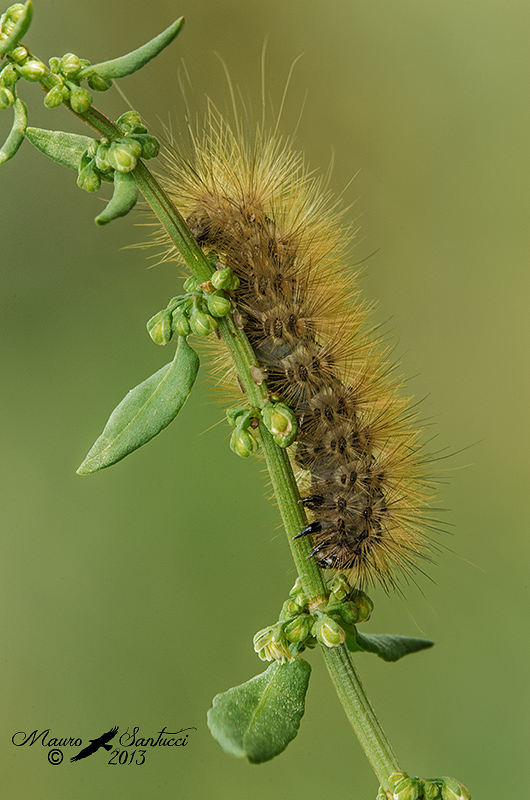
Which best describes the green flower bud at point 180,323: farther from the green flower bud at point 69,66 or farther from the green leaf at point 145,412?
the green flower bud at point 69,66

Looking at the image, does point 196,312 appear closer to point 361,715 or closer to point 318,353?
point 318,353

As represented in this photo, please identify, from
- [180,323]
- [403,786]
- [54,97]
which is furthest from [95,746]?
[54,97]

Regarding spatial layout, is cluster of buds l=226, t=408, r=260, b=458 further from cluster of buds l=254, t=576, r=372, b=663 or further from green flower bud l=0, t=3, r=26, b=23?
green flower bud l=0, t=3, r=26, b=23

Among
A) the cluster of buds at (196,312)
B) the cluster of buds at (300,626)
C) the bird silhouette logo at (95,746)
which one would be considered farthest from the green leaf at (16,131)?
the bird silhouette logo at (95,746)

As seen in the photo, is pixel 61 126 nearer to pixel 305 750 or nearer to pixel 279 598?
pixel 279 598

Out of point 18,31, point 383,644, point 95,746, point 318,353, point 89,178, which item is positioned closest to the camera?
point 18,31

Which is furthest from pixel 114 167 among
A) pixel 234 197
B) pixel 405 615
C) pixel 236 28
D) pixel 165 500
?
pixel 236 28
